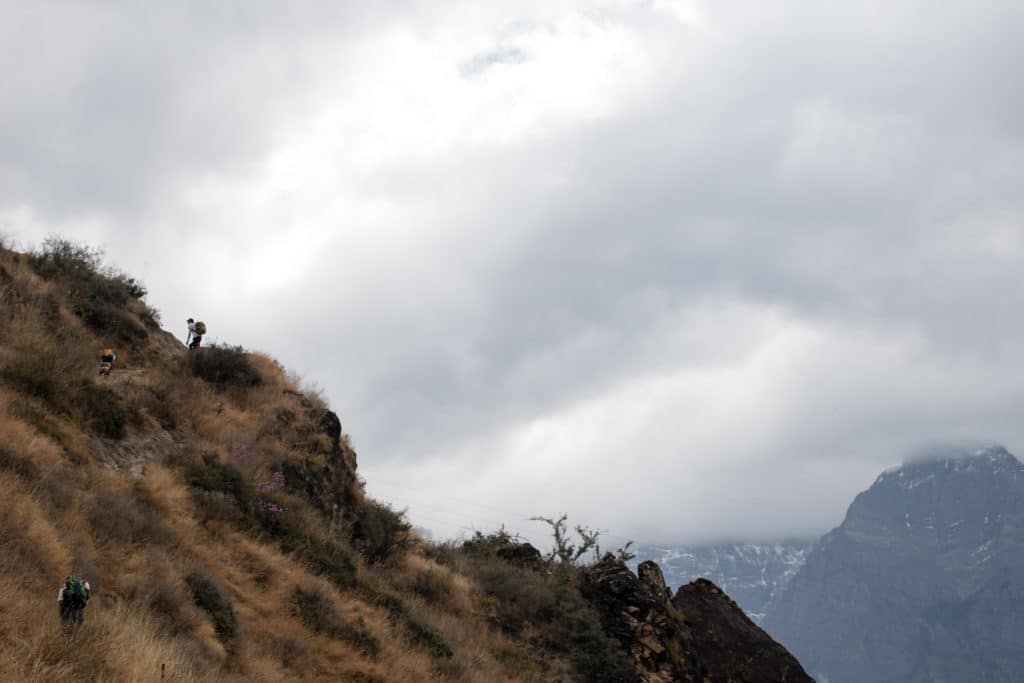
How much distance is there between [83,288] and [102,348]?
2.52 m

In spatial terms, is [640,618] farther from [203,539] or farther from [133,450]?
[133,450]

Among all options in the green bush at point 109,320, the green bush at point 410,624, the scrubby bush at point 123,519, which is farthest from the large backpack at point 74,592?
the green bush at point 109,320

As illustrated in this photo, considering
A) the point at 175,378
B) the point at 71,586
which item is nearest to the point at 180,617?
the point at 71,586

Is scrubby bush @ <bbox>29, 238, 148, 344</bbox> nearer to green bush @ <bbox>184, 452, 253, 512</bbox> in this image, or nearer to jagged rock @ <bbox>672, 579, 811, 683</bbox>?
green bush @ <bbox>184, 452, 253, 512</bbox>

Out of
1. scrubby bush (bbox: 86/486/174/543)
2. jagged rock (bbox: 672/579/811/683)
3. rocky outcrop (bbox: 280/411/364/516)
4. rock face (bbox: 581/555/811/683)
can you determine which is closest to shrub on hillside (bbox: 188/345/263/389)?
rocky outcrop (bbox: 280/411/364/516)

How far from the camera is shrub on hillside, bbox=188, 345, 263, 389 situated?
21688 mm

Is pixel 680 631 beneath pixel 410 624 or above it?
above

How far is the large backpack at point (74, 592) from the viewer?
9305 millimetres

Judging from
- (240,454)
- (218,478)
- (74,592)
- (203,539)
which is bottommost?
(74,592)

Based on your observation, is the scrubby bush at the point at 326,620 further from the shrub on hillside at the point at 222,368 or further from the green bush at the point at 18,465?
the shrub on hillside at the point at 222,368

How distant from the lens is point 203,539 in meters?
15.0

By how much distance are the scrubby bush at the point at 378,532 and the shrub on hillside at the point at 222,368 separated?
180 inches

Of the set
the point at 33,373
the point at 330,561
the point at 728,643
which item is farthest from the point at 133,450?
the point at 728,643

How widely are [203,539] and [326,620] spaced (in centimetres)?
266
